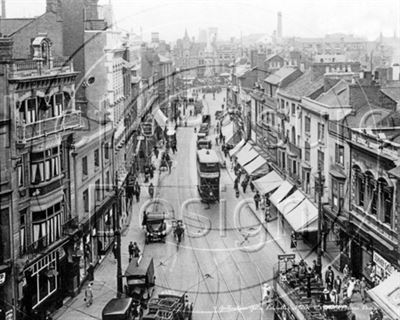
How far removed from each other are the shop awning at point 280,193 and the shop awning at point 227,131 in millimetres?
33596

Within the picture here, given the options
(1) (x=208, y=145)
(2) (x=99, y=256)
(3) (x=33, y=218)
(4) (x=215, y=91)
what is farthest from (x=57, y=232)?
(4) (x=215, y=91)

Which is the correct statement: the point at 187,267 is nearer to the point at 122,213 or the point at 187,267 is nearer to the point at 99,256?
the point at 99,256

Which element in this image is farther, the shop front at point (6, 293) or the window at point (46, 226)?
the window at point (46, 226)

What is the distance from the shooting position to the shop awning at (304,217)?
1510 inches

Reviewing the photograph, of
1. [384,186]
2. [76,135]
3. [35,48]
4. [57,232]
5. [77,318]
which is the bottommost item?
[77,318]

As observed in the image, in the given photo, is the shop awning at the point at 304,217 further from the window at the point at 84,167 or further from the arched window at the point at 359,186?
A: the window at the point at 84,167

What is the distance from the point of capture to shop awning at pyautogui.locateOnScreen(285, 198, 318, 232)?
3834cm

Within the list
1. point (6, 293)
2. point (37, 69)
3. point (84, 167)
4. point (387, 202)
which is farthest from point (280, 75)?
point (6, 293)

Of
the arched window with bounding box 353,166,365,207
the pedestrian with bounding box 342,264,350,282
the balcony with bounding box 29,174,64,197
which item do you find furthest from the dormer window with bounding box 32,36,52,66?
the pedestrian with bounding box 342,264,350,282

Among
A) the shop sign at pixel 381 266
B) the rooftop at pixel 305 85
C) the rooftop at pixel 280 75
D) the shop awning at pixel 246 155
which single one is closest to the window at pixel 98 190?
the shop sign at pixel 381 266

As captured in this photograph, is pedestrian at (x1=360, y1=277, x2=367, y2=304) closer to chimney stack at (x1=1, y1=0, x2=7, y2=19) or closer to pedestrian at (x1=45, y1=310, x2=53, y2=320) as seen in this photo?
pedestrian at (x1=45, y1=310, x2=53, y2=320)

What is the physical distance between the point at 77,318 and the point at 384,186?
15755 millimetres

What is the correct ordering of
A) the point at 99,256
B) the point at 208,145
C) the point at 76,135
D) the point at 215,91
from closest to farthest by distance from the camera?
the point at 76,135 → the point at 99,256 → the point at 208,145 → the point at 215,91

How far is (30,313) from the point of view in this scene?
2739cm
